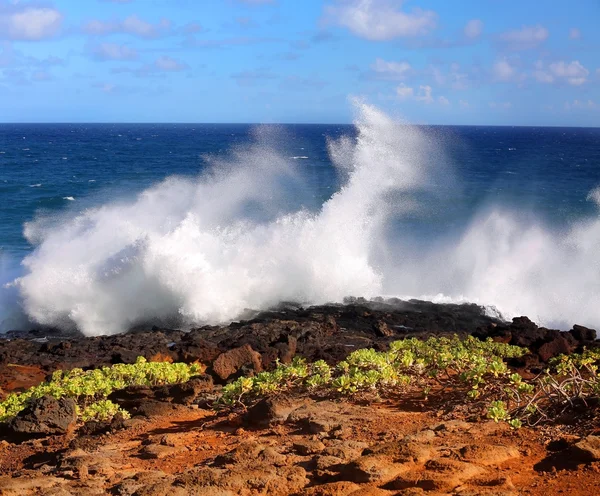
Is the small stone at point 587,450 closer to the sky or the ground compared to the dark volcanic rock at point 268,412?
closer to the sky

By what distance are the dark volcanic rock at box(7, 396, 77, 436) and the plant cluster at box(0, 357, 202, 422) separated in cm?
26

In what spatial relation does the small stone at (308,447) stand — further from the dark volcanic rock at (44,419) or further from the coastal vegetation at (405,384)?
the dark volcanic rock at (44,419)

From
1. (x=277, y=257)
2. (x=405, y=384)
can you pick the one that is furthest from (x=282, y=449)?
(x=277, y=257)

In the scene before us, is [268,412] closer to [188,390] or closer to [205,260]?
[188,390]

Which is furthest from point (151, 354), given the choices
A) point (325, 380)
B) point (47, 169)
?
point (47, 169)

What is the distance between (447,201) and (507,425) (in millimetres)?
36457

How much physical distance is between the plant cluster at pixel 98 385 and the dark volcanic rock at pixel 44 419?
0.26 meters

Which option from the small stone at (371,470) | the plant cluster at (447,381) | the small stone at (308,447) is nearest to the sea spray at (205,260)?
the plant cluster at (447,381)

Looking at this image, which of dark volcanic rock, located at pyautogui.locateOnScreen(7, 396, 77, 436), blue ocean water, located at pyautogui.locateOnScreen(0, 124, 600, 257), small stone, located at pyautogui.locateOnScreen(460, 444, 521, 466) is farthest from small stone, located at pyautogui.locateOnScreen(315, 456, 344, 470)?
blue ocean water, located at pyautogui.locateOnScreen(0, 124, 600, 257)

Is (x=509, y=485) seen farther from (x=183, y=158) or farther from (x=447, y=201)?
(x=183, y=158)

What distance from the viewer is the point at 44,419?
7551 millimetres

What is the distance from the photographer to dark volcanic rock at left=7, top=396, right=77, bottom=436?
24.7 ft

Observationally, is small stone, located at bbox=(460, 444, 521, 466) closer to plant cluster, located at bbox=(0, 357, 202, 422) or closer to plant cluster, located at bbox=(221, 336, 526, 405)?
plant cluster, located at bbox=(221, 336, 526, 405)

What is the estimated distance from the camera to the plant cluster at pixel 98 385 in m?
7.93
